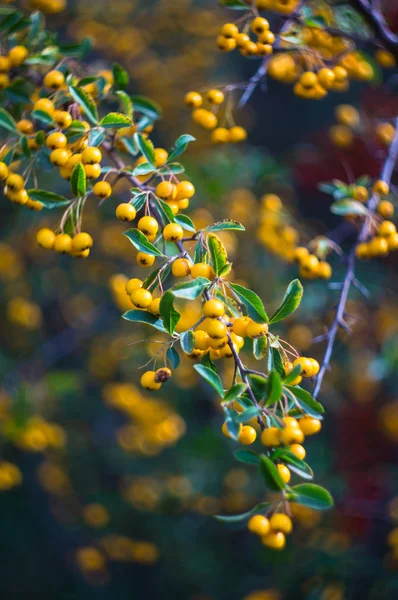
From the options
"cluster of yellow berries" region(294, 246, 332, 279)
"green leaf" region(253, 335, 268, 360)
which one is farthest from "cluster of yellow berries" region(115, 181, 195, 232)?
"cluster of yellow berries" region(294, 246, 332, 279)

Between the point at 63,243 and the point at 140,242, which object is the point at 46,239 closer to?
the point at 63,243

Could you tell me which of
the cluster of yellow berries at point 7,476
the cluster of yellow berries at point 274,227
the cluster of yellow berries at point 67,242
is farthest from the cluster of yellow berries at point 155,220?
the cluster of yellow berries at point 7,476

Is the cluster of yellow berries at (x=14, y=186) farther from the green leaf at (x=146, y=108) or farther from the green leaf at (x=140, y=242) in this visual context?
the green leaf at (x=146, y=108)

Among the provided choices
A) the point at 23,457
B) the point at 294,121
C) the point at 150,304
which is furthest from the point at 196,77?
the point at 150,304

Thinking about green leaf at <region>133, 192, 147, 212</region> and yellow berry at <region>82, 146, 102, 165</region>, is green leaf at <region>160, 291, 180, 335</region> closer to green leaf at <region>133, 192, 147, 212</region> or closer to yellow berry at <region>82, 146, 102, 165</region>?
green leaf at <region>133, 192, 147, 212</region>

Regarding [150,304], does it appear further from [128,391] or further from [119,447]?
[119,447]
